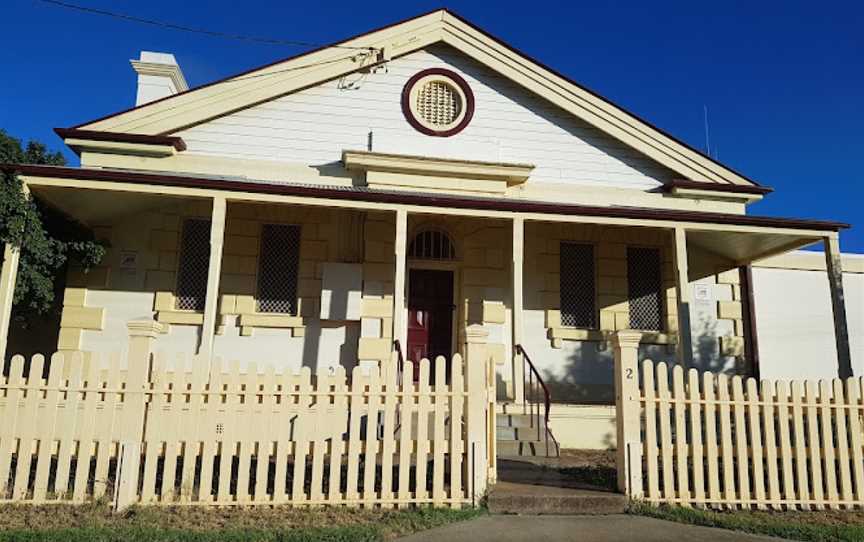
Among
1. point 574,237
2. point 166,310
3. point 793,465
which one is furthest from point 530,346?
point 166,310

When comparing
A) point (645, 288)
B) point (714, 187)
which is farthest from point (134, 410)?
point (714, 187)

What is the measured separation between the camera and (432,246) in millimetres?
12562

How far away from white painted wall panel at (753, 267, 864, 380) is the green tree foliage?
1273 centimetres

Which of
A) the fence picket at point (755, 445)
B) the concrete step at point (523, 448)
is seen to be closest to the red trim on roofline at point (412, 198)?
the concrete step at point (523, 448)

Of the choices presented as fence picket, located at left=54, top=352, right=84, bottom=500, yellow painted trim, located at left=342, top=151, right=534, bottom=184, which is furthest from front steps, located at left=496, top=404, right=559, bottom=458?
fence picket, located at left=54, top=352, right=84, bottom=500

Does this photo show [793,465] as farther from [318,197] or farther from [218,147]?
[218,147]

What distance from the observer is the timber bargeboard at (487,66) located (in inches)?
493

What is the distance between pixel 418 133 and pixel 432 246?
7.18 feet

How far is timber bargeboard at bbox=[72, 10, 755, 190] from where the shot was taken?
12.5 metres

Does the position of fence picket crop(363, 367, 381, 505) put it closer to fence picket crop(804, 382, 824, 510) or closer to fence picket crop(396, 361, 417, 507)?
fence picket crop(396, 361, 417, 507)

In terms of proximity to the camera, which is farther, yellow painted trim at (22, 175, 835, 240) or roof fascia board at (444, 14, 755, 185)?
roof fascia board at (444, 14, 755, 185)

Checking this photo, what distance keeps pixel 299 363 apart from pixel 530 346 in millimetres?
4166

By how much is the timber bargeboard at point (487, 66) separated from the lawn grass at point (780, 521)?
26.5 feet

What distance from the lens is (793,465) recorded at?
6926 mm
